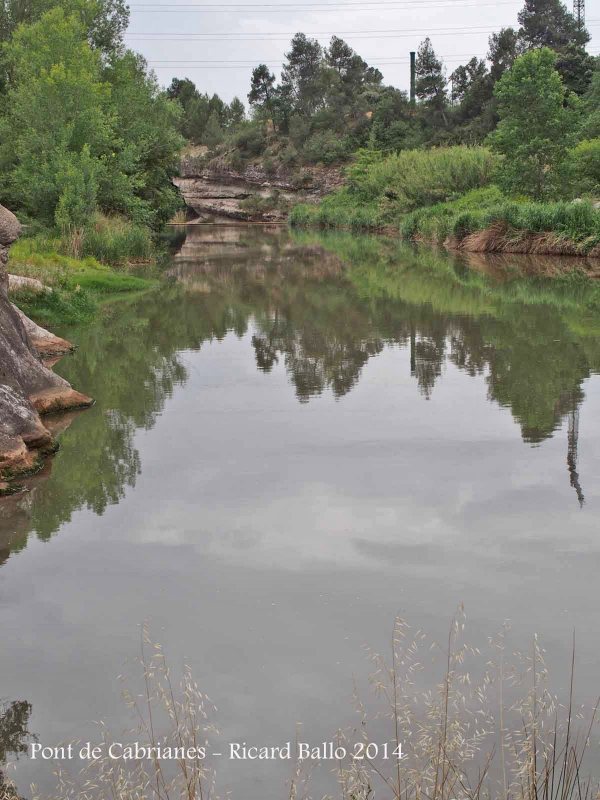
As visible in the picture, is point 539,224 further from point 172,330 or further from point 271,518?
point 271,518

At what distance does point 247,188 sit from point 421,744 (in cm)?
7832

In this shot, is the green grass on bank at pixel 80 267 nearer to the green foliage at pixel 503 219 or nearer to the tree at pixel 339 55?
the green foliage at pixel 503 219

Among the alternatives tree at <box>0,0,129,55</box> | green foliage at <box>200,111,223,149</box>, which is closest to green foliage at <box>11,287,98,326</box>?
tree at <box>0,0,129,55</box>

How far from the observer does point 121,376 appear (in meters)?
13.3

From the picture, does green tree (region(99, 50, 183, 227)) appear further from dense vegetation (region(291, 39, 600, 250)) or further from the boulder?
the boulder

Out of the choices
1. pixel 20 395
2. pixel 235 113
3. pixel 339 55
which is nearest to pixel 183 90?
pixel 235 113

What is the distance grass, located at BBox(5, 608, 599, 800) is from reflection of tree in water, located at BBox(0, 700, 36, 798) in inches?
13.6

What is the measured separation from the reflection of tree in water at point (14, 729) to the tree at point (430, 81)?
6793cm

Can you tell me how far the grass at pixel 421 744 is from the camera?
12.5ft

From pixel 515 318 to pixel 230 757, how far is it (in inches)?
585

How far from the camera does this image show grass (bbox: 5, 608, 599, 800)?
12.5ft

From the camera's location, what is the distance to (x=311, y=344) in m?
16.0

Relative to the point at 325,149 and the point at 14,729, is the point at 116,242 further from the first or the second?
the point at 325,149

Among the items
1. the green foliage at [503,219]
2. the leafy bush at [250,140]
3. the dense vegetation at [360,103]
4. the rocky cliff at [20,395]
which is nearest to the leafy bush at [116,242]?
the green foliage at [503,219]
